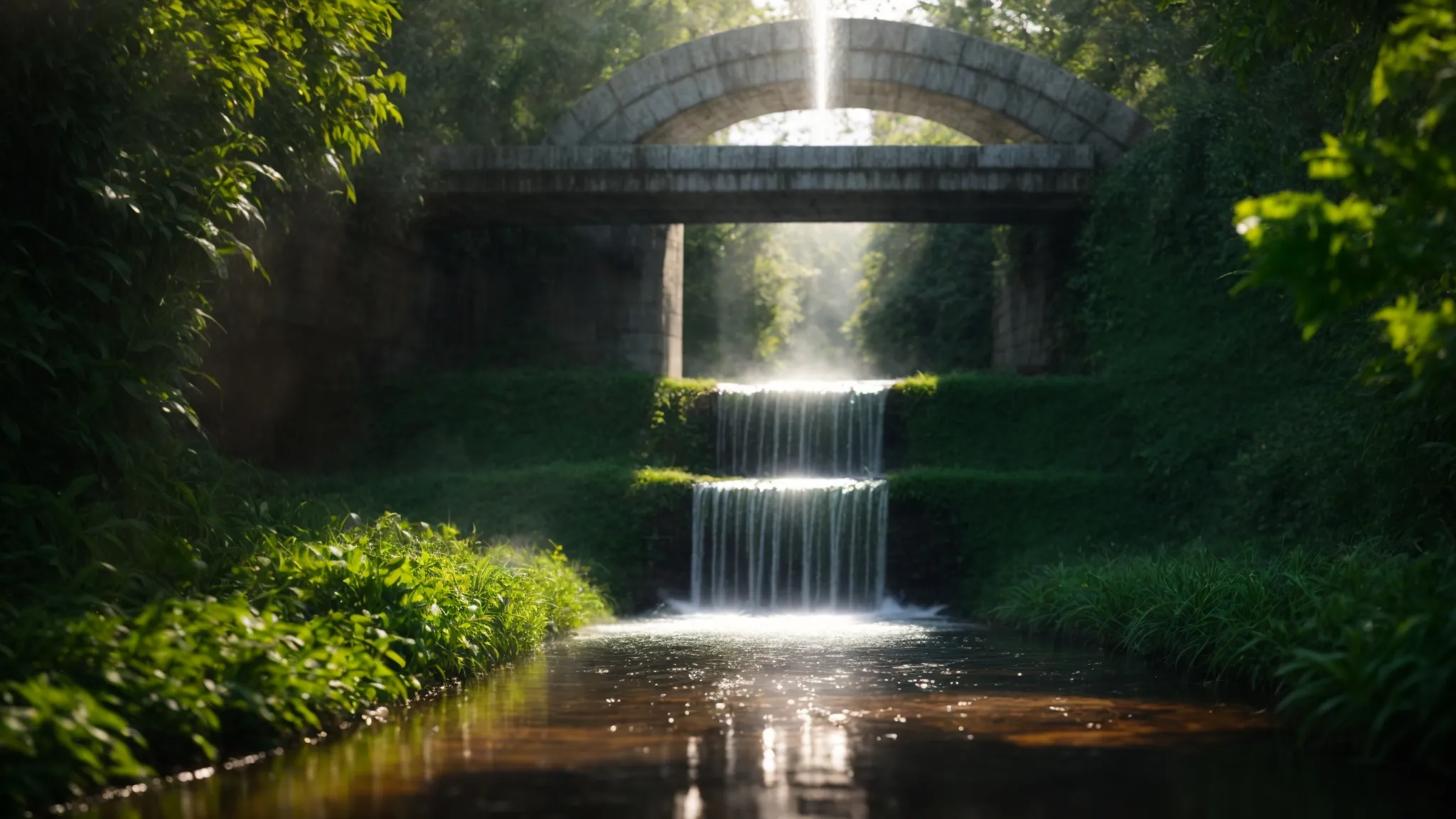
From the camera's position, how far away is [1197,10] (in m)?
15.8

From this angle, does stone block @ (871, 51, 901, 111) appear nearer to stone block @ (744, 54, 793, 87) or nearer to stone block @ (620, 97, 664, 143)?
stone block @ (744, 54, 793, 87)

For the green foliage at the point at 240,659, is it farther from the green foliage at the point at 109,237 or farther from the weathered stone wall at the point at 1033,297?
the weathered stone wall at the point at 1033,297

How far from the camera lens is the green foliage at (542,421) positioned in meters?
19.6

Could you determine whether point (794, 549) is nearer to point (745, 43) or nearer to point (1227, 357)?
point (1227, 357)

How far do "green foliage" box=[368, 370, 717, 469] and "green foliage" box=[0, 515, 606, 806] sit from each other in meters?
9.55

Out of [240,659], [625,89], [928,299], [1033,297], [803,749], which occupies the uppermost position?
[625,89]

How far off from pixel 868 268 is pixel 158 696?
36768 mm

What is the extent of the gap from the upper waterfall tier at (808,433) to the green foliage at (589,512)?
2.36m

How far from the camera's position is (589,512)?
1678 cm

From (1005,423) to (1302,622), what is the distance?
11.2m

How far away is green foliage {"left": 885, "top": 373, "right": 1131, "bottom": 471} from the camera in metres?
18.4

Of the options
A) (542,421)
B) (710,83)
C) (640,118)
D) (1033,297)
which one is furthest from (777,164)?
(1033,297)

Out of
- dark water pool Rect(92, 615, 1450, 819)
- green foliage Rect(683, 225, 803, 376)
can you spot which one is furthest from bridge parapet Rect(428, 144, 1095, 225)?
green foliage Rect(683, 225, 803, 376)

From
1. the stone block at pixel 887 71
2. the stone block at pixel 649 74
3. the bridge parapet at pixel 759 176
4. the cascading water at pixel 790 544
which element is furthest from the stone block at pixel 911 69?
the cascading water at pixel 790 544
